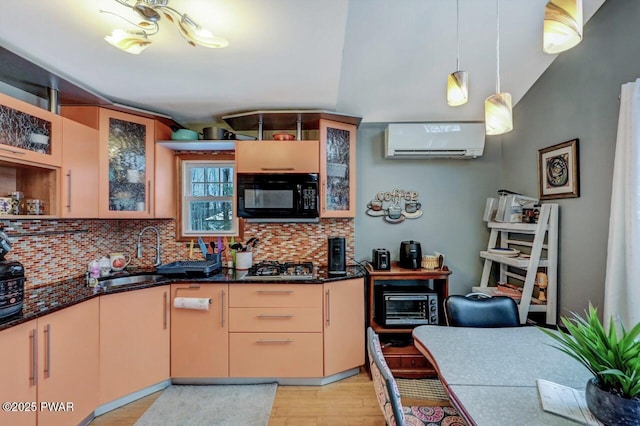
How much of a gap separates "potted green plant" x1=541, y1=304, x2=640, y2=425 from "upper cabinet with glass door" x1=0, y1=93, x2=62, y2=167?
8.58 feet

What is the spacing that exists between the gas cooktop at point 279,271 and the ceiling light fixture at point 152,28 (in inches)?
63.0

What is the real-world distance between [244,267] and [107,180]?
1285 mm

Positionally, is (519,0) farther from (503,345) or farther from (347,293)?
(347,293)

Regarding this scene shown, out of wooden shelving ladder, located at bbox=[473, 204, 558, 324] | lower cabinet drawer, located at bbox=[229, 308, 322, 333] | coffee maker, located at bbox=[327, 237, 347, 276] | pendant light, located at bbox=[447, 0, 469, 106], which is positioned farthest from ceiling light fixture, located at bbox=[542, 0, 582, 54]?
lower cabinet drawer, located at bbox=[229, 308, 322, 333]

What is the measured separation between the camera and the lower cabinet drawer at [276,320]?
2215 mm

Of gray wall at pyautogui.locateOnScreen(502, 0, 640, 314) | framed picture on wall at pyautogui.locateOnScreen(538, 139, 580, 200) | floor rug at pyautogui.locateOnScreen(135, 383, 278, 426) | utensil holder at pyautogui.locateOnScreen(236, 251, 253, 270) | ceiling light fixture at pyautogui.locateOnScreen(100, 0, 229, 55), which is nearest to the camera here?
ceiling light fixture at pyautogui.locateOnScreen(100, 0, 229, 55)

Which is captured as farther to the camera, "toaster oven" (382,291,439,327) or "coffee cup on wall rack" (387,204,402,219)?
"coffee cup on wall rack" (387,204,402,219)

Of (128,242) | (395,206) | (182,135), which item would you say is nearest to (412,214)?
(395,206)

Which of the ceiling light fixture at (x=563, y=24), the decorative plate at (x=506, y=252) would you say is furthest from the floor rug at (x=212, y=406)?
the ceiling light fixture at (x=563, y=24)

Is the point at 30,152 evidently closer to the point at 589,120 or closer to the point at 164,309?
the point at 164,309

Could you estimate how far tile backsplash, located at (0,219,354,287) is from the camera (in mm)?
2021

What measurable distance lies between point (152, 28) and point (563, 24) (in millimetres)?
1771

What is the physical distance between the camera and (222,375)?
87.4 inches

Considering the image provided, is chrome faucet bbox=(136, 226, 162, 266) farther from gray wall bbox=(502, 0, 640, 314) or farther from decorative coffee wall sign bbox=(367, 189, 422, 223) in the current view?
gray wall bbox=(502, 0, 640, 314)
